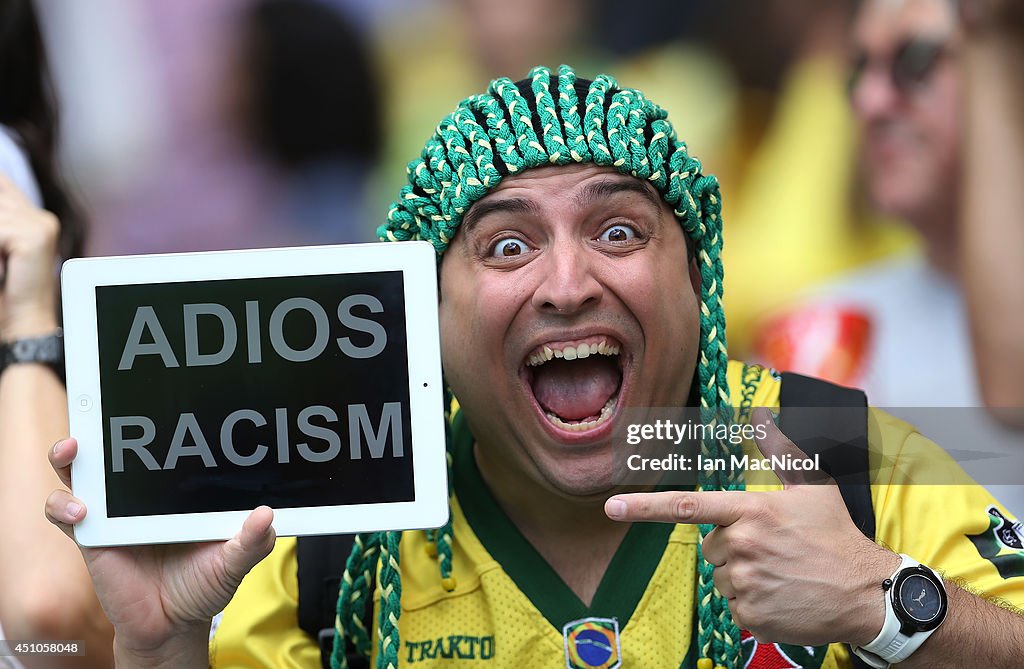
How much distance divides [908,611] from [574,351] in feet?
2.17

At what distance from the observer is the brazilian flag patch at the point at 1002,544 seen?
1942 mm

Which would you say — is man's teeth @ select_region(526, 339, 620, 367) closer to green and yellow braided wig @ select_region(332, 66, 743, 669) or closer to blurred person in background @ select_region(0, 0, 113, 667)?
green and yellow braided wig @ select_region(332, 66, 743, 669)

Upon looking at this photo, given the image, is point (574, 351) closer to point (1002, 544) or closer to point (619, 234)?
point (619, 234)

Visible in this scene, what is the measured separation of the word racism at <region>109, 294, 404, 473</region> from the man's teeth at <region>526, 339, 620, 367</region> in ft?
1.05

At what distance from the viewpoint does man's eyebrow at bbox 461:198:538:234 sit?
6.49 feet

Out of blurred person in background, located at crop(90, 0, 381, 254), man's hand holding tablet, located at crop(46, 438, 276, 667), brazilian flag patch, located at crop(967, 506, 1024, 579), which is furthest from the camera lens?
blurred person in background, located at crop(90, 0, 381, 254)

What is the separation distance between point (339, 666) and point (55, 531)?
79cm

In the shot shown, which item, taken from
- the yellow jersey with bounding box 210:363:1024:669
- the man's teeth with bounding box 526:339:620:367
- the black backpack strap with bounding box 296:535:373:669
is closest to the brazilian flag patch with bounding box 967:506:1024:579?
the yellow jersey with bounding box 210:363:1024:669

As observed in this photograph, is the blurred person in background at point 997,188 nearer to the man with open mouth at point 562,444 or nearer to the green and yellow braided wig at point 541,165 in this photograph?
the man with open mouth at point 562,444

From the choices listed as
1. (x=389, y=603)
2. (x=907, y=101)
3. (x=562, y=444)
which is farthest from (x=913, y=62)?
(x=389, y=603)

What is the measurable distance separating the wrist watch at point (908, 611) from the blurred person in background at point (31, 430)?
158 centimetres
